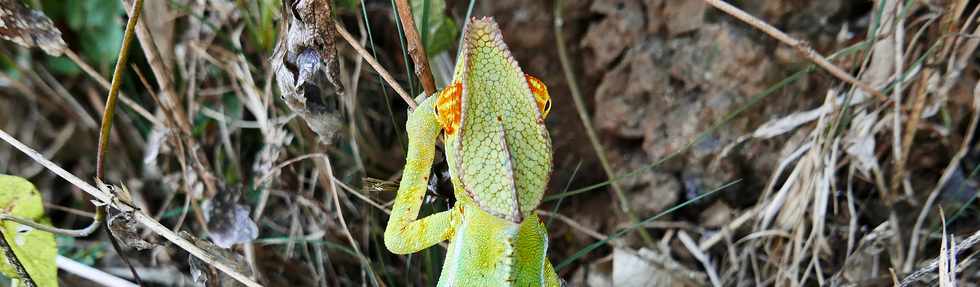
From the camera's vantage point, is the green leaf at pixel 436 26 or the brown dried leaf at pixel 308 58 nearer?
the brown dried leaf at pixel 308 58

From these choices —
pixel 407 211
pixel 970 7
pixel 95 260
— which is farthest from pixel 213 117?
pixel 970 7

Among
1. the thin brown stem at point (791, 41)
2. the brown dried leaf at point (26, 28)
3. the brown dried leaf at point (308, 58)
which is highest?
the brown dried leaf at point (26, 28)

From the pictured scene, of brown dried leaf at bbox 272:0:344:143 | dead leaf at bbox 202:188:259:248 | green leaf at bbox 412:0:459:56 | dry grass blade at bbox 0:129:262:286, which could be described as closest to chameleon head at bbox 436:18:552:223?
brown dried leaf at bbox 272:0:344:143

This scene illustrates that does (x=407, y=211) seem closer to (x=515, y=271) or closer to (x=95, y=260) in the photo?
(x=515, y=271)

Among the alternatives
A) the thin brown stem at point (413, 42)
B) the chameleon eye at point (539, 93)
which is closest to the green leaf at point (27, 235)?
the thin brown stem at point (413, 42)

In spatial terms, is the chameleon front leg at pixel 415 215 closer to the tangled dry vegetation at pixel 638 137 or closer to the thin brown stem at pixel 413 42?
the thin brown stem at pixel 413 42

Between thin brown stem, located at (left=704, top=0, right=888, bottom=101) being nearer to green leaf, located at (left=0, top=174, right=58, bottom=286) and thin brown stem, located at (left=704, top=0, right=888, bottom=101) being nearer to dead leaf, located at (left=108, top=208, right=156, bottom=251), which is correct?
dead leaf, located at (left=108, top=208, right=156, bottom=251)

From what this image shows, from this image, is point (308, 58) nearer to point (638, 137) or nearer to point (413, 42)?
point (413, 42)
